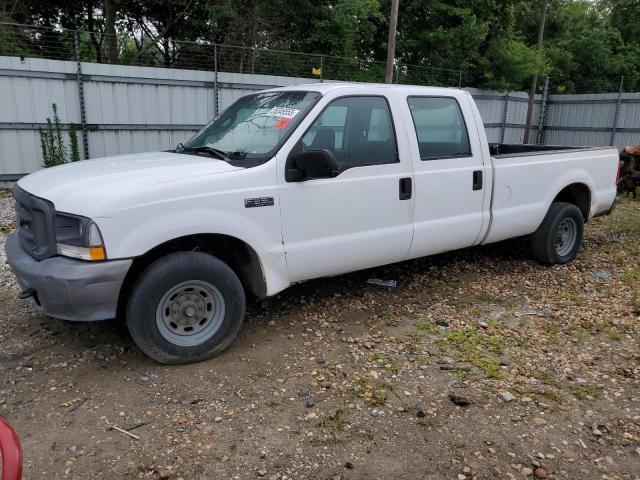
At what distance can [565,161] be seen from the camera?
6.04m

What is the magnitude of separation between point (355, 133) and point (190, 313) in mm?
1945

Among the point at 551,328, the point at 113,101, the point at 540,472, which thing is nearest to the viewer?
the point at 540,472

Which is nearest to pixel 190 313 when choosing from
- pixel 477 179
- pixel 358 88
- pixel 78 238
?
pixel 78 238

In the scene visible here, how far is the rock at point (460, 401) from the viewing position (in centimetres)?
344

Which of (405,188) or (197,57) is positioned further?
(197,57)

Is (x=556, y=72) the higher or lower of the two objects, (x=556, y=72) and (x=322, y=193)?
the higher

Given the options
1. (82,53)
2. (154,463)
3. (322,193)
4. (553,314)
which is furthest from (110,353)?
(82,53)

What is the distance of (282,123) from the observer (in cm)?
418

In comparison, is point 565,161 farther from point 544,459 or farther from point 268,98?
point 544,459

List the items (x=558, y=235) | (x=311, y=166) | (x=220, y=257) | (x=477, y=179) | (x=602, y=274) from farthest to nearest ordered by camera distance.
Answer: (x=558, y=235) < (x=602, y=274) < (x=477, y=179) < (x=220, y=257) < (x=311, y=166)

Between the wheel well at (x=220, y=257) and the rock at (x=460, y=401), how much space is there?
152 cm

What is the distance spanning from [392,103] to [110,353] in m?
3.01

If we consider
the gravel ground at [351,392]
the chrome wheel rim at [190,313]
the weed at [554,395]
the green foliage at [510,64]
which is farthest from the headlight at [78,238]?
the green foliage at [510,64]

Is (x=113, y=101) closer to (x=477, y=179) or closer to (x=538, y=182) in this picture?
(x=477, y=179)
